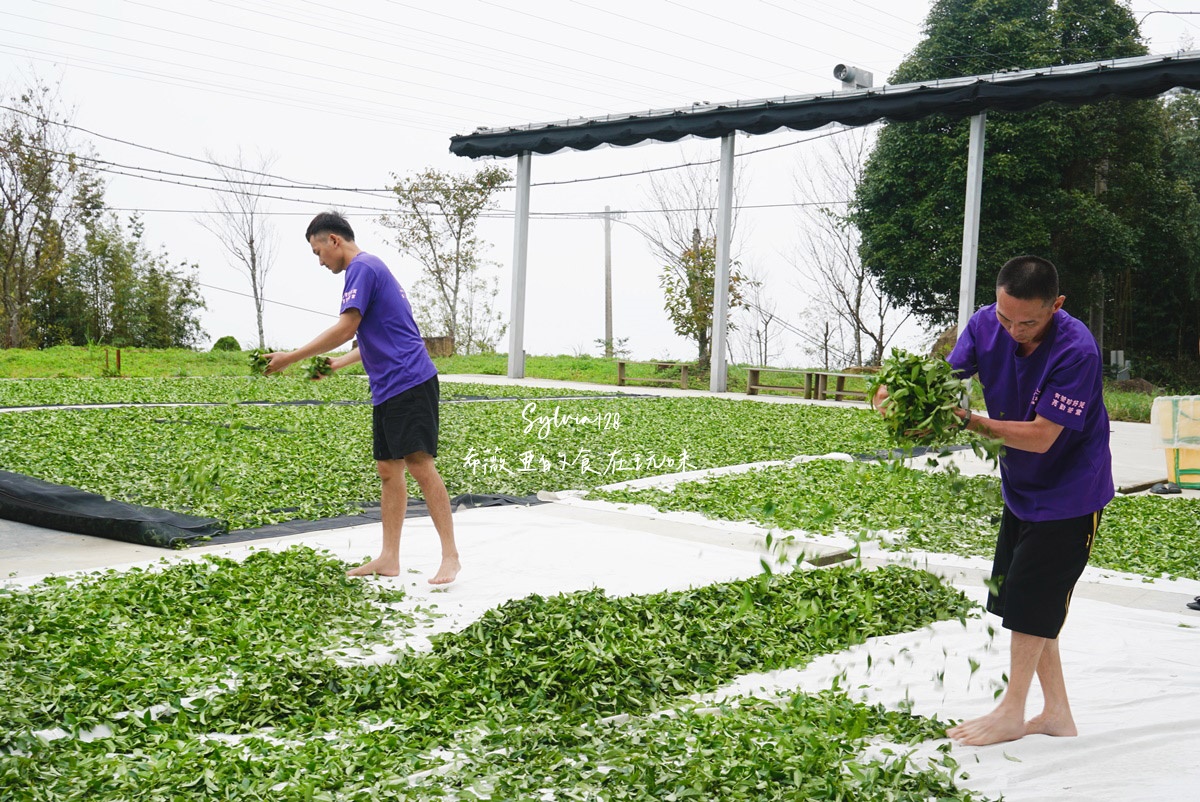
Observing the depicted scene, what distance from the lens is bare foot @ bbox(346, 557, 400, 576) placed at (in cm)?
440

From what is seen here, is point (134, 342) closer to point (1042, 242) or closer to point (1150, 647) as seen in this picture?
point (1042, 242)

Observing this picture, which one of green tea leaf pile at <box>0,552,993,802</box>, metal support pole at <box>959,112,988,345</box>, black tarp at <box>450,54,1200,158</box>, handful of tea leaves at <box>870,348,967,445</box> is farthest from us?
metal support pole at <box>959,112,988,345</box>

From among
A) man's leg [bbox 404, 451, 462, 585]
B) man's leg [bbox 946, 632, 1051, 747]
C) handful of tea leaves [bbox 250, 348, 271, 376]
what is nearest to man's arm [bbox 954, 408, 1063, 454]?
man's leg [bbox 946, 632, 1051, 747]

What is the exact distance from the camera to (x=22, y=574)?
4.32m

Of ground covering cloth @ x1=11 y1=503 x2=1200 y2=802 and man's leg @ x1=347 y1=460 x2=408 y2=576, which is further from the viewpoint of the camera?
man's leg @ x1=347 y1=460 x2=408 y2=576

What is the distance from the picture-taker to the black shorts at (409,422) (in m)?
4.29

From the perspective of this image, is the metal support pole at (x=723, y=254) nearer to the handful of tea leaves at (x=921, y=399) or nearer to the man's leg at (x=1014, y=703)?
the handful of tea leaves at (x=921, y=399)

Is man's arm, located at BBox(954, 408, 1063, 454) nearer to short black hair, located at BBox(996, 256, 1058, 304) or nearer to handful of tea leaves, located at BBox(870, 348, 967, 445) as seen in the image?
handful of tea leaves, located at BBox(870, 348, 967, 445)

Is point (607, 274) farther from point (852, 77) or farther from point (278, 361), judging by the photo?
point (278, 361)

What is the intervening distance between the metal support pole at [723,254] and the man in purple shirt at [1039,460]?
13902mm

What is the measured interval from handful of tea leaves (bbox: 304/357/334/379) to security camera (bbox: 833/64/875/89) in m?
12.5

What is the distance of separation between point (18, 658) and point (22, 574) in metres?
1.35

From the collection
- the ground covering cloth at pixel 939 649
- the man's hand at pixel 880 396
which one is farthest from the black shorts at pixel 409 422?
the man's hand at pixel 880 396

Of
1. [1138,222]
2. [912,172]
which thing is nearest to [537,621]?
[912,172]
